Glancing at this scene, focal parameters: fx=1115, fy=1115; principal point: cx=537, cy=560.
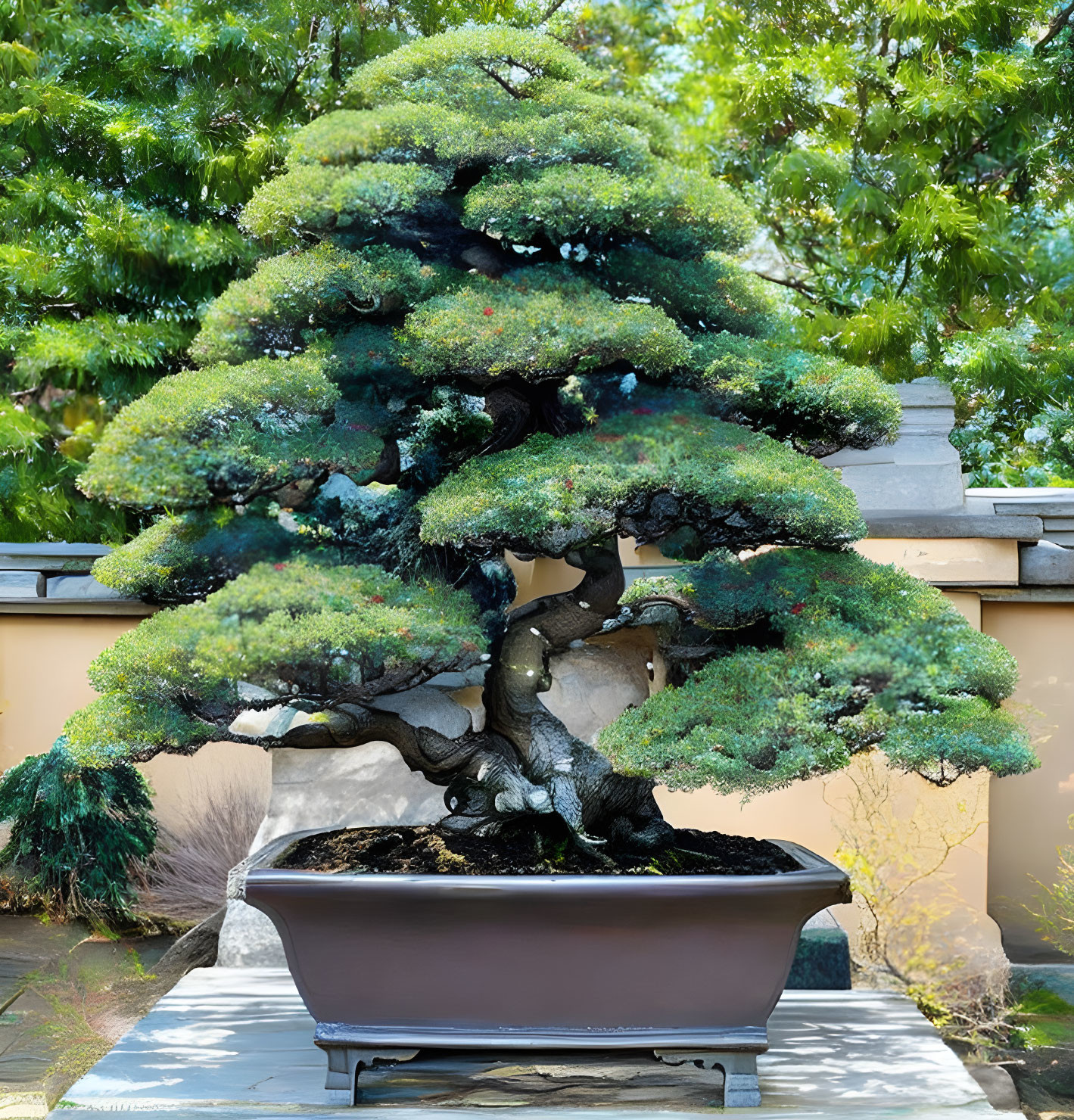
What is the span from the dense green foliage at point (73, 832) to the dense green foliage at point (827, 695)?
2.39 m

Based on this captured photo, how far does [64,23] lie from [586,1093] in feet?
14.1

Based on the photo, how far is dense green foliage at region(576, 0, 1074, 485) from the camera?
455 centimetres

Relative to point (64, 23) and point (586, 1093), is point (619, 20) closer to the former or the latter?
point (64, 23)

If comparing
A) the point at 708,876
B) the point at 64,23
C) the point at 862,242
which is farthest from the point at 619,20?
the point at 708,876

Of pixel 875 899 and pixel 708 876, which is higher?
pixel 708 876

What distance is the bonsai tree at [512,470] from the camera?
153 cm

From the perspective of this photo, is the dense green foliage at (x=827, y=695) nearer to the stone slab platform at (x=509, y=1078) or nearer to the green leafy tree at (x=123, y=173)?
the stone slab platform at (x=509, y=1078)

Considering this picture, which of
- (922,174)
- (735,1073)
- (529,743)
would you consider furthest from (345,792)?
(922,174)

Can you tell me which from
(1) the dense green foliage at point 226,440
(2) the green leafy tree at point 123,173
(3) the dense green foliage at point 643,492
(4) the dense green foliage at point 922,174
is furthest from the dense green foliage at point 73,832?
(4) the dense green foliage at point 922,174

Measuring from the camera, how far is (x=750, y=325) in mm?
1773

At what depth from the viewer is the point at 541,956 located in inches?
62.1

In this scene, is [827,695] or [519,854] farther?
[519,854]

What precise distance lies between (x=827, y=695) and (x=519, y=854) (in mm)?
551

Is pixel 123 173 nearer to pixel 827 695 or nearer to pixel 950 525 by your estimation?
pixel 950 525
